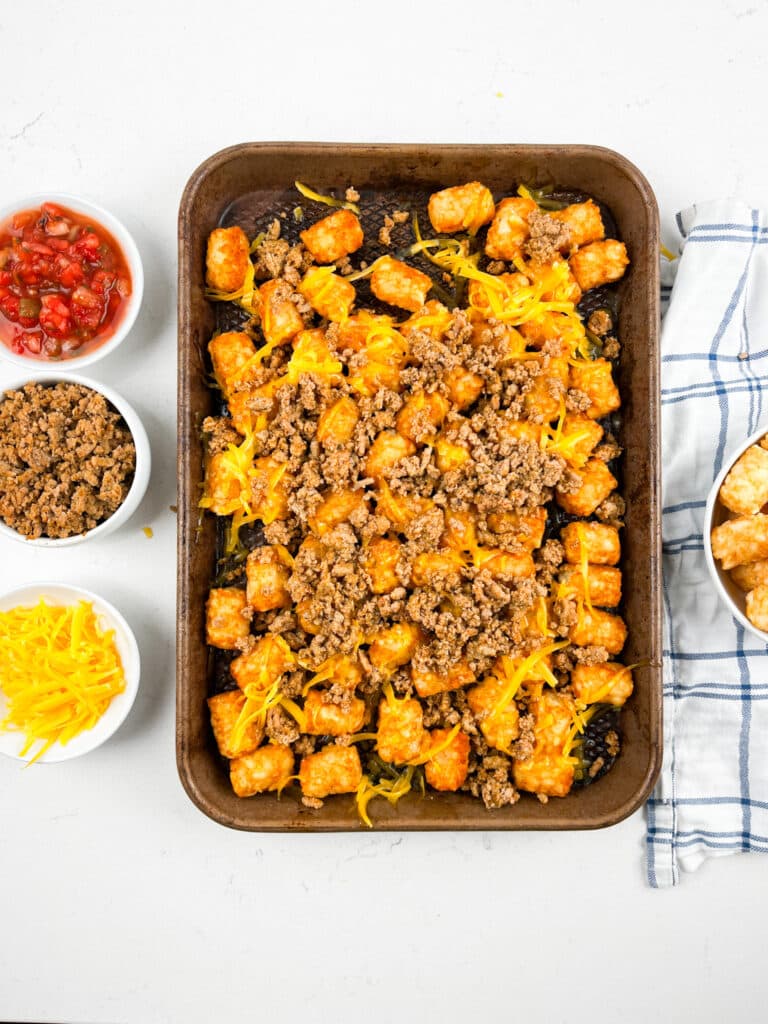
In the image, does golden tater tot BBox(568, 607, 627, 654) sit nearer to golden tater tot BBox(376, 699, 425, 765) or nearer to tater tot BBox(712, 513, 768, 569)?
tater tot BBox(712, 513, 768, 569)

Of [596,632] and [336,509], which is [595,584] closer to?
[596,632]

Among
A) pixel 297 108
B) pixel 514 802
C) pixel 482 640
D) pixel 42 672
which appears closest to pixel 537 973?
pixel 514 802

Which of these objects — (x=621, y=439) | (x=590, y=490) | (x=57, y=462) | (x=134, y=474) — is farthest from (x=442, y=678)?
(x=57, y=462)

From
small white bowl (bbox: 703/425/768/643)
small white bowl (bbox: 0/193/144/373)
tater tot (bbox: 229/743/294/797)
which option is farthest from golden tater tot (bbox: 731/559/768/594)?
small white bowl (bbox: 0/193/144/373)

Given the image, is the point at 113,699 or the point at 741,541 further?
the point at 113,699

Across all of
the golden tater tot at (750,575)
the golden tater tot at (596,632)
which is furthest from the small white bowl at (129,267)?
the golden tater tot at (750,575)

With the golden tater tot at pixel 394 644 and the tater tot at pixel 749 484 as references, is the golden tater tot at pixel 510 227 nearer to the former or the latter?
the tater tot at pixel 749 484

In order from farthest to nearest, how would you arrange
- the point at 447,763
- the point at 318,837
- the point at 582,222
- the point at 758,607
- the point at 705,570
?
the point at 318,837
the point at 705,570
the point at 582,222
the point at 447,763
the point at 758,607
